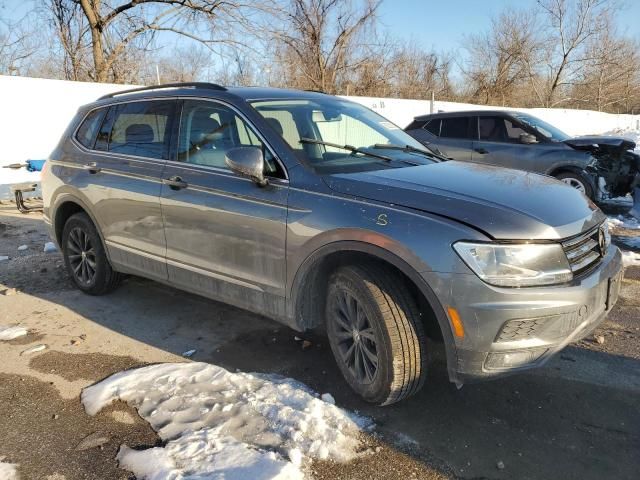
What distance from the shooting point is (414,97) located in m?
32.7

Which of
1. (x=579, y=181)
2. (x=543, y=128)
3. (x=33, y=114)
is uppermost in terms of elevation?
(x=33, y=114)

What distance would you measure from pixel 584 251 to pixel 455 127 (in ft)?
22.8

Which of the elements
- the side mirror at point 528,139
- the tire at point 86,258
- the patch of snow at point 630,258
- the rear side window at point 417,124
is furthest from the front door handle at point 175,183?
the rear side window at point 417,124

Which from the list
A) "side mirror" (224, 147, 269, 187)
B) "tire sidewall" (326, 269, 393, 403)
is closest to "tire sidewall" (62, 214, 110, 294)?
"side mirror" (224, 147, 269, 187)

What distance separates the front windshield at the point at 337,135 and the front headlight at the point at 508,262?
99cm

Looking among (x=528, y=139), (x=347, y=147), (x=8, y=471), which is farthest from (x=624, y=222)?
(x=8, y=471)

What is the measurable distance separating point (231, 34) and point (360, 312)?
19639 millimetres

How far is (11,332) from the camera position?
4.20m

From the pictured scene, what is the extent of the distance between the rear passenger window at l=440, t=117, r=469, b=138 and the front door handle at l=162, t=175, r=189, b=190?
6.63 meters

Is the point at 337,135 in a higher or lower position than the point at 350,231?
higher

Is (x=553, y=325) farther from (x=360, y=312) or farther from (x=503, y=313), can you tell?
(x=360, y=312)

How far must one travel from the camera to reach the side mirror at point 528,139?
852cm

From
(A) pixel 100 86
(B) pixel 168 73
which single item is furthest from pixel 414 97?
(A) pixel 100 86

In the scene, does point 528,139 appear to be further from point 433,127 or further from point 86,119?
point 86,119
